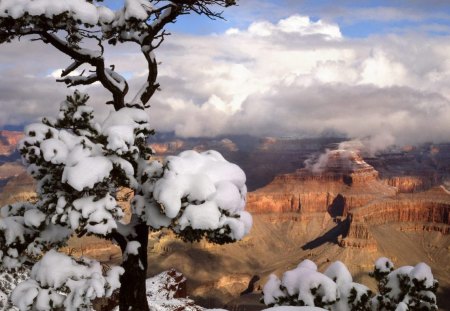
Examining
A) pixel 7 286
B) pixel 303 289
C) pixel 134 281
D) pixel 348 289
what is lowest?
pixel 7 286

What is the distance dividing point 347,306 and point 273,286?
2390 mm

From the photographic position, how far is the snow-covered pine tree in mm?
9188

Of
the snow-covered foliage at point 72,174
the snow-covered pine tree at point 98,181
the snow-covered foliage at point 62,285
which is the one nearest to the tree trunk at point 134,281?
the snow-covered pine tree at point 98,181

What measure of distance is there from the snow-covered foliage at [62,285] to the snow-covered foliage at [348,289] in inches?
172

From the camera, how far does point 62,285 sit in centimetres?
967

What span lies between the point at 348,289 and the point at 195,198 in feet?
19.4

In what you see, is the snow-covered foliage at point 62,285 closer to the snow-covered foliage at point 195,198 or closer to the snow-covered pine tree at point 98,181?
the snow-covered pine tree at point 98,181

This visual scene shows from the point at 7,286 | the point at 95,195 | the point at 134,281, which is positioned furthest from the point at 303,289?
the point at 7,286

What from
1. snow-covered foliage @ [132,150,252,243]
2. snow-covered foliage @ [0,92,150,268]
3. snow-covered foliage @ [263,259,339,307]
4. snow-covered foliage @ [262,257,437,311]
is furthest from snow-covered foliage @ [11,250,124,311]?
snow-covered foliage @ [262,257,437,311]

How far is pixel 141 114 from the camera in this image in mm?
10445

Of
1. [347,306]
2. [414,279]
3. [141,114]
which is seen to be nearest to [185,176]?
[141,114]

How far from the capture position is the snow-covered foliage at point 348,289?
11.3 metres

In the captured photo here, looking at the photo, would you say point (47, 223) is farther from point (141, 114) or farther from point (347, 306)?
point (347, 306)

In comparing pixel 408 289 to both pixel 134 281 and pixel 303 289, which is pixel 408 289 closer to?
pixel 303 289
